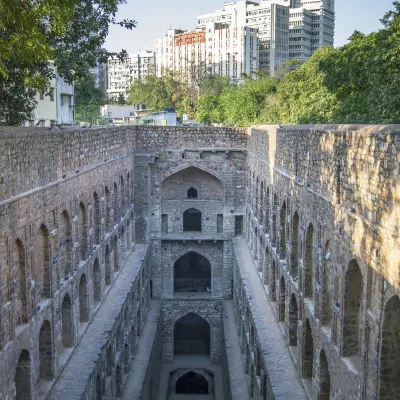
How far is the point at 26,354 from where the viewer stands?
36.6 ft

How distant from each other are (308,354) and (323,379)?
4.68 feet

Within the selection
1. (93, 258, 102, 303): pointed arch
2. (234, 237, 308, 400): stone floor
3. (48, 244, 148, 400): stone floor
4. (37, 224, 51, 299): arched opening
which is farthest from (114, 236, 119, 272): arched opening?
(37, 224, 51, 299): arched opening

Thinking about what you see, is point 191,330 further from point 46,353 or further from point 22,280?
point 22,280

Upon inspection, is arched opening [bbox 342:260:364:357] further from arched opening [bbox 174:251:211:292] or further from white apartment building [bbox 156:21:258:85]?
white apartment building [bbox 156:21:258:85]

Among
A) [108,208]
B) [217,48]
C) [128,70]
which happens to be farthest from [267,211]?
[128,70]

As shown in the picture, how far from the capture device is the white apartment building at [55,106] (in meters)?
34.6

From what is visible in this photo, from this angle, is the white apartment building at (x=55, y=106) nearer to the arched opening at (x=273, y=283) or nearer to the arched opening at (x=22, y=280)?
the arched opening at (x=273, y=283)

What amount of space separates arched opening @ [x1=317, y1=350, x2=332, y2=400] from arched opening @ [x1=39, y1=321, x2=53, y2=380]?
5.21 meters

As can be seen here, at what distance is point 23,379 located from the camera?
11.1 m

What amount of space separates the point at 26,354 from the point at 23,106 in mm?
8150

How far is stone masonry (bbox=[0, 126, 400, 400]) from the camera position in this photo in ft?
29.4

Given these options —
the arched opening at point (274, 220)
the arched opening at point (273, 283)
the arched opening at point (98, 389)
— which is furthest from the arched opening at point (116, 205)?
the arched opening at point (98, 389)

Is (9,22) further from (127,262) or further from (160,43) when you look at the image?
(160,43)

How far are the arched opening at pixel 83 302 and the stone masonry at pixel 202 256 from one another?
79mm
